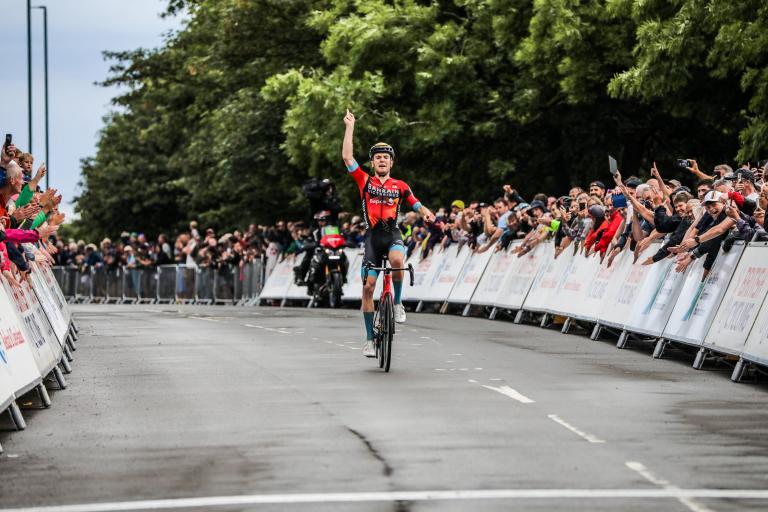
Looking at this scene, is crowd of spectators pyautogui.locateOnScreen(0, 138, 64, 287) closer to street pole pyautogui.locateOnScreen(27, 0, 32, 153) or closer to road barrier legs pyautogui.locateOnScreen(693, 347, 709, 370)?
road barrier legs pyautogui.locateOnScreen(693, 347, 709, 370)

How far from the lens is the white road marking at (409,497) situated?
8484 mm

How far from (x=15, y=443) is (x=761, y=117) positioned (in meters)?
20.0

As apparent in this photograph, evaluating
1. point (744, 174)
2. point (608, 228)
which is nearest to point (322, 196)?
point (608, 228)

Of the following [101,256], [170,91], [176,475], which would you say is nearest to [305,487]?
[176,475]

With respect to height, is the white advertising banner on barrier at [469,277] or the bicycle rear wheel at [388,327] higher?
the bicycle rear wheel at [388,327]

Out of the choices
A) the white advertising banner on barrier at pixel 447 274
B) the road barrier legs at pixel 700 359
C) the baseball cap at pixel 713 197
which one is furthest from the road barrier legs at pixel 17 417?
the white advertising banner on barrier at pixel 447 274

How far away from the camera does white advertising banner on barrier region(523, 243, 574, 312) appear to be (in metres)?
25.3

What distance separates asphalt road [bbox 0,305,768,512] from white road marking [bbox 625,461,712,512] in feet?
0.08

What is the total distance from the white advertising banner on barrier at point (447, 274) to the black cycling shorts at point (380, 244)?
1463 cm

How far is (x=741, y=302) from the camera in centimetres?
1647

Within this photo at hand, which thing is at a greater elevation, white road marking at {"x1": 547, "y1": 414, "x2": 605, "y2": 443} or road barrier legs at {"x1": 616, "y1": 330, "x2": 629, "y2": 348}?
white road marking at {"x1": 547, "y1": 414, "x2": 605, "y2": 443}

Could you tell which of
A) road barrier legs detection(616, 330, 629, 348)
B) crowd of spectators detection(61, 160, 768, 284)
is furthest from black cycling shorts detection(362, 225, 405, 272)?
road barrier legs detection(616, 330, 629, 348)

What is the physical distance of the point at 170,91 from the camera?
61.8 meters

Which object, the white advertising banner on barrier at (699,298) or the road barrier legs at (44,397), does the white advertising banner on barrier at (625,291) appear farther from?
the road barrier legs at (44,397)
